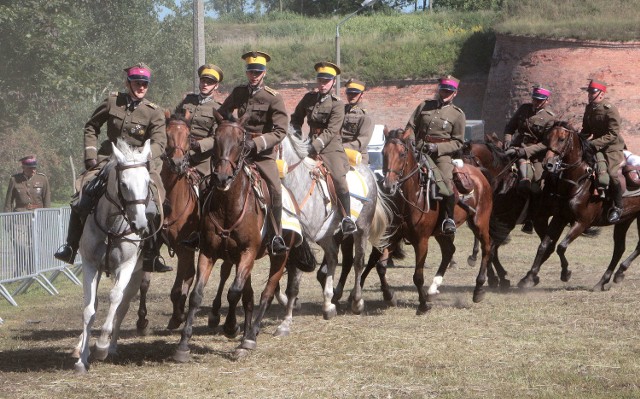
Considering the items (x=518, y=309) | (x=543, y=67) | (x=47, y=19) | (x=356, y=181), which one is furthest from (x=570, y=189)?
(x=543, y=67)

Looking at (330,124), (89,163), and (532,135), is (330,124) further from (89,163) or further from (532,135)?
(532,135)

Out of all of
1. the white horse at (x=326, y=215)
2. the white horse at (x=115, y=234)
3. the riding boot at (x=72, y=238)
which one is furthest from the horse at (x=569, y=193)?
the riding boot at (x=72, y=238)

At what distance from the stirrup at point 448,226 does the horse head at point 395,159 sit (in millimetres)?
1160

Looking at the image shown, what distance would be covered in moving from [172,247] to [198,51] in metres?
6.99

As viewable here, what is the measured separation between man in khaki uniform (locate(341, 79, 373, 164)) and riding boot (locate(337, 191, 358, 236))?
1819 mm

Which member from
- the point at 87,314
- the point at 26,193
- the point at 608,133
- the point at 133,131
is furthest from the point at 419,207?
the point at 26,193

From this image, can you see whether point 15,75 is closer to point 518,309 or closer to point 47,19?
point 47,19

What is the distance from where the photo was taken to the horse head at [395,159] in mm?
13984

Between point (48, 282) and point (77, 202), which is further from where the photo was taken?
point (48, 282)

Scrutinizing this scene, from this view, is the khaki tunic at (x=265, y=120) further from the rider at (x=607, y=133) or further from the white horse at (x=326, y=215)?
the rider at (x=607, y=133)

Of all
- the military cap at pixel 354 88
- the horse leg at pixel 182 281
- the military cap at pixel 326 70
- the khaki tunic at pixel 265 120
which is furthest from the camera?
the military cap at pixel 354 88

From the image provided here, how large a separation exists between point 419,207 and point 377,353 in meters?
3.57

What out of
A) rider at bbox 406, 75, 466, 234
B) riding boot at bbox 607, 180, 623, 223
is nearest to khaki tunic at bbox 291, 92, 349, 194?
rider at bbox 406, 75, 466, 234

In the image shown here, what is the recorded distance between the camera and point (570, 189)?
56.0 feet
